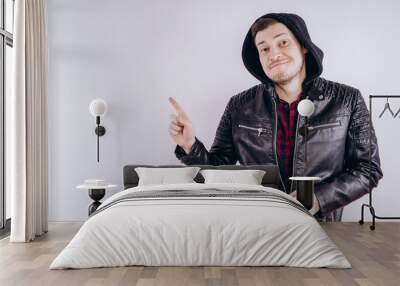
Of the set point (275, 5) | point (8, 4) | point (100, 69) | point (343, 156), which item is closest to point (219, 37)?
point (275, 5)

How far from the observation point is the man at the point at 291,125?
6.72 meters

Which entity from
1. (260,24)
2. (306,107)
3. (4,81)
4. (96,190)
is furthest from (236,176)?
(4,81)

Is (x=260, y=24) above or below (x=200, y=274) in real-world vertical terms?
above

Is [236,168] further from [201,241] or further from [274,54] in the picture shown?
[201,241]

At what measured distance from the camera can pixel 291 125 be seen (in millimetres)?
6727

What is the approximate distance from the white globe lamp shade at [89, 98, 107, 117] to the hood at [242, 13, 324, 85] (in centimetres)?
187

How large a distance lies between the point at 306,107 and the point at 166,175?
189 cm

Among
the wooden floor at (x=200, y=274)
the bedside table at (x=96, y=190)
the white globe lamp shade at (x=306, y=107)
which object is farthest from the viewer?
the white globe lamp shade at (x=306, y=107)

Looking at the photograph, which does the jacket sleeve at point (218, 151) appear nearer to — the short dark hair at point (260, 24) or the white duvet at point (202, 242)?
the short dark hair at point (260, 24)

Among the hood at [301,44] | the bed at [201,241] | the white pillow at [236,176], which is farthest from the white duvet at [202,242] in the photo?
the hood at [301,44]

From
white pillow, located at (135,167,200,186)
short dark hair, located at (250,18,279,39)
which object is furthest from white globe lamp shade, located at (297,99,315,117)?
white pillow, located at (135,167,200,186)

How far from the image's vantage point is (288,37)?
6801mm

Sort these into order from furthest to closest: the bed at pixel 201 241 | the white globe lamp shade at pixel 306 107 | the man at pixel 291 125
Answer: the man at pixel 291 125, the white globe lamp shade at pixel 306 107, the bed at pixel 201 241

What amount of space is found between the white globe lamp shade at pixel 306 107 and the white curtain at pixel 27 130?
121 inches
